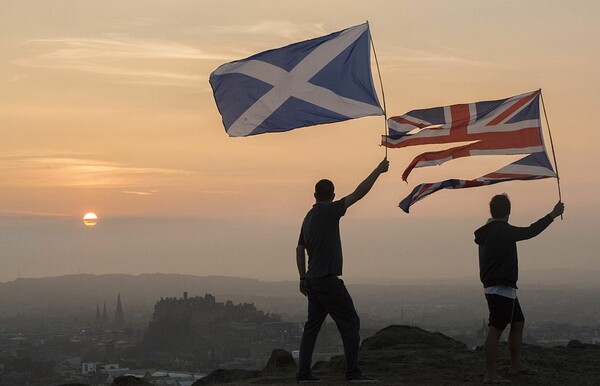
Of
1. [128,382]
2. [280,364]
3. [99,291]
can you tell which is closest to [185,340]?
[280,364]

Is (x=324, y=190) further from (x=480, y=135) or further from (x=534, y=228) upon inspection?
(x=480, y=135)

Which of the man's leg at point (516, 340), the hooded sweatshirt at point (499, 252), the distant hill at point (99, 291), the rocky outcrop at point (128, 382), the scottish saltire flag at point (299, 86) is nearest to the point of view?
the hooded sweatshirt at point (499, 252)

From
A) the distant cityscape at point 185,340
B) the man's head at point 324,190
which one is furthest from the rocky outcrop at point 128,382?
the distant cityscape at point 185,340

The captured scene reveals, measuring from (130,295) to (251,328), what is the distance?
425 ft

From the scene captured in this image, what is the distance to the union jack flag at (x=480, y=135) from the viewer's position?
13297 millimetres

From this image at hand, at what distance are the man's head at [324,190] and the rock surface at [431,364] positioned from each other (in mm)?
2222

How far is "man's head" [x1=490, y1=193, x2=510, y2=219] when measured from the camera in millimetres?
11984

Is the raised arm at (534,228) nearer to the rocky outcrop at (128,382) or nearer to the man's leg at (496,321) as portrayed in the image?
the man's leg at (496,321)

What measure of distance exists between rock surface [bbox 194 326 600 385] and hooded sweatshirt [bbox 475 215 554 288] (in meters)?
1.31

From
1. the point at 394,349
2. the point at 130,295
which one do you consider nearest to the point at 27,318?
the point at 130,295

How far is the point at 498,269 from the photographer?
11.8 m

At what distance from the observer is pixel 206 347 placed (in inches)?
2394

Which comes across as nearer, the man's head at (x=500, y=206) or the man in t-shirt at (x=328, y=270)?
the man in t-shirt at (x=328, y=270)

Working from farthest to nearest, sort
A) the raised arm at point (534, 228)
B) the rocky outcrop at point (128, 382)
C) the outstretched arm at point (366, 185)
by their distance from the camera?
the rocky outcrop at point (128, 382) < the raised arm at point (534, 228) < the outstretched arm at point (366, 185)
